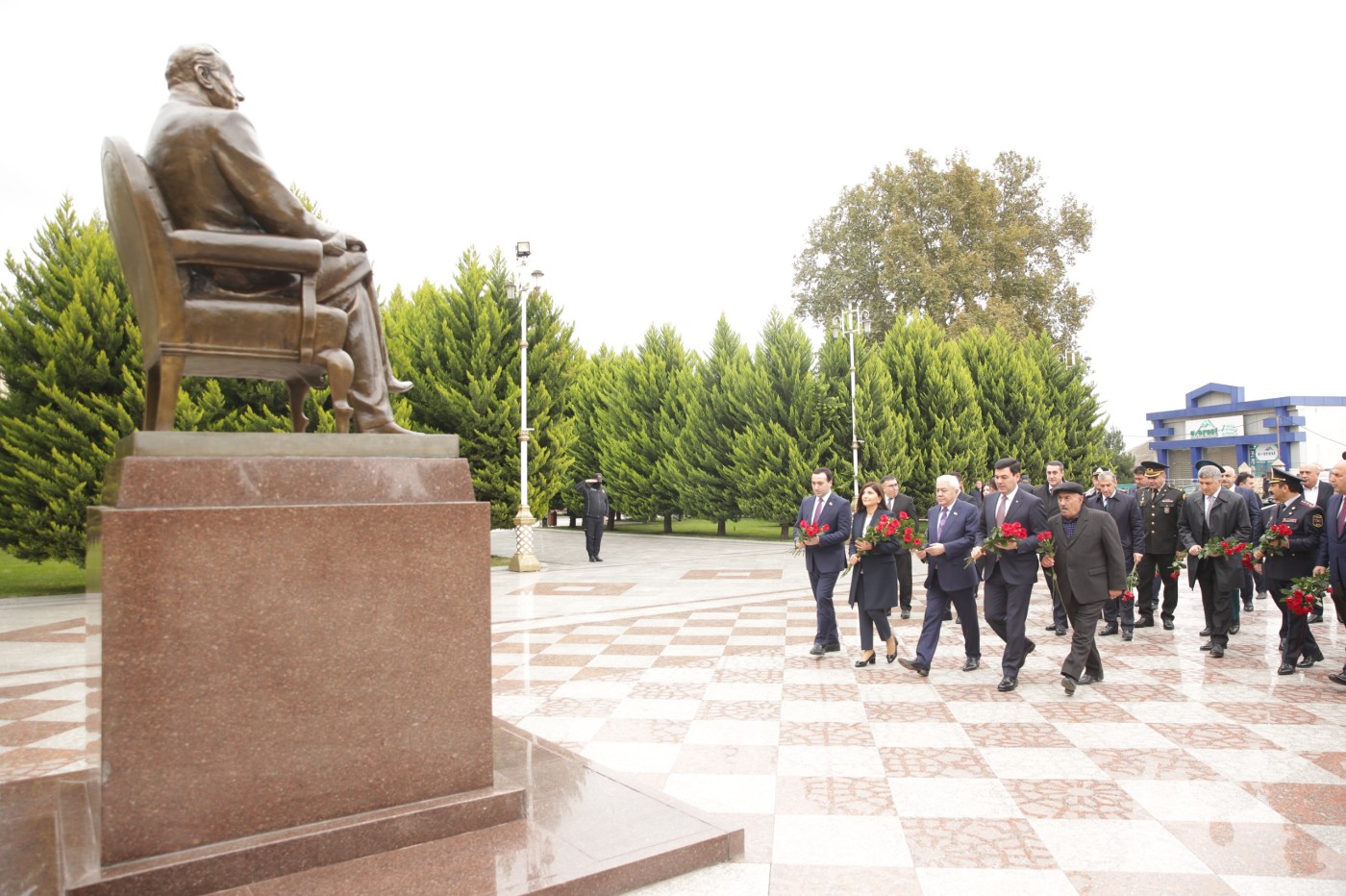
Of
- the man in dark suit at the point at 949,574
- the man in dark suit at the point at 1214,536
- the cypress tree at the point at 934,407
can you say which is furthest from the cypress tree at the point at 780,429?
the man in dark suit at the point at 949,574

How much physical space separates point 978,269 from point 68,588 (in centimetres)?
3336

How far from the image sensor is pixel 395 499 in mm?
3783

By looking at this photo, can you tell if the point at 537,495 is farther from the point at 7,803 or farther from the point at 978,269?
the point at 978,269

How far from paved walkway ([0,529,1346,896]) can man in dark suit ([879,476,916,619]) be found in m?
1.37

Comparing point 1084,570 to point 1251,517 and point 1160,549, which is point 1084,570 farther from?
point 1251,517

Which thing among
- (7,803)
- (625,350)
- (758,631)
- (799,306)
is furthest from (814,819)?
(799,306)

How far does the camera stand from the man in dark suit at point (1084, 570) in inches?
283

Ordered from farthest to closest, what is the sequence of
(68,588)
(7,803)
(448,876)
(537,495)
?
(537,495) → (68,588) → (7,803) → (448,876)

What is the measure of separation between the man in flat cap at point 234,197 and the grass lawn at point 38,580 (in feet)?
48.6

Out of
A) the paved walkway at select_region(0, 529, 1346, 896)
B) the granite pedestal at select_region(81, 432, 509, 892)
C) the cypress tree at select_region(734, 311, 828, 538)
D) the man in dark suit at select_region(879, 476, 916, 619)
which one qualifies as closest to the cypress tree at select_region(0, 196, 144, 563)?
the paved walkway at select_region(0, 529, 1346, 896)

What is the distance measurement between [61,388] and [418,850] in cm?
1487

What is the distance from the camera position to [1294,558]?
8.38 meters

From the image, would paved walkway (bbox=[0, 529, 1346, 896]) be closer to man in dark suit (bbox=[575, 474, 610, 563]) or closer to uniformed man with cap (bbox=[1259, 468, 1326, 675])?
uniformed man with cap (bbox=[1259, 468, 1326, 675])

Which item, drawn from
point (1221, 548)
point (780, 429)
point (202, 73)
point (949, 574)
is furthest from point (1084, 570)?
point (780, 429)
